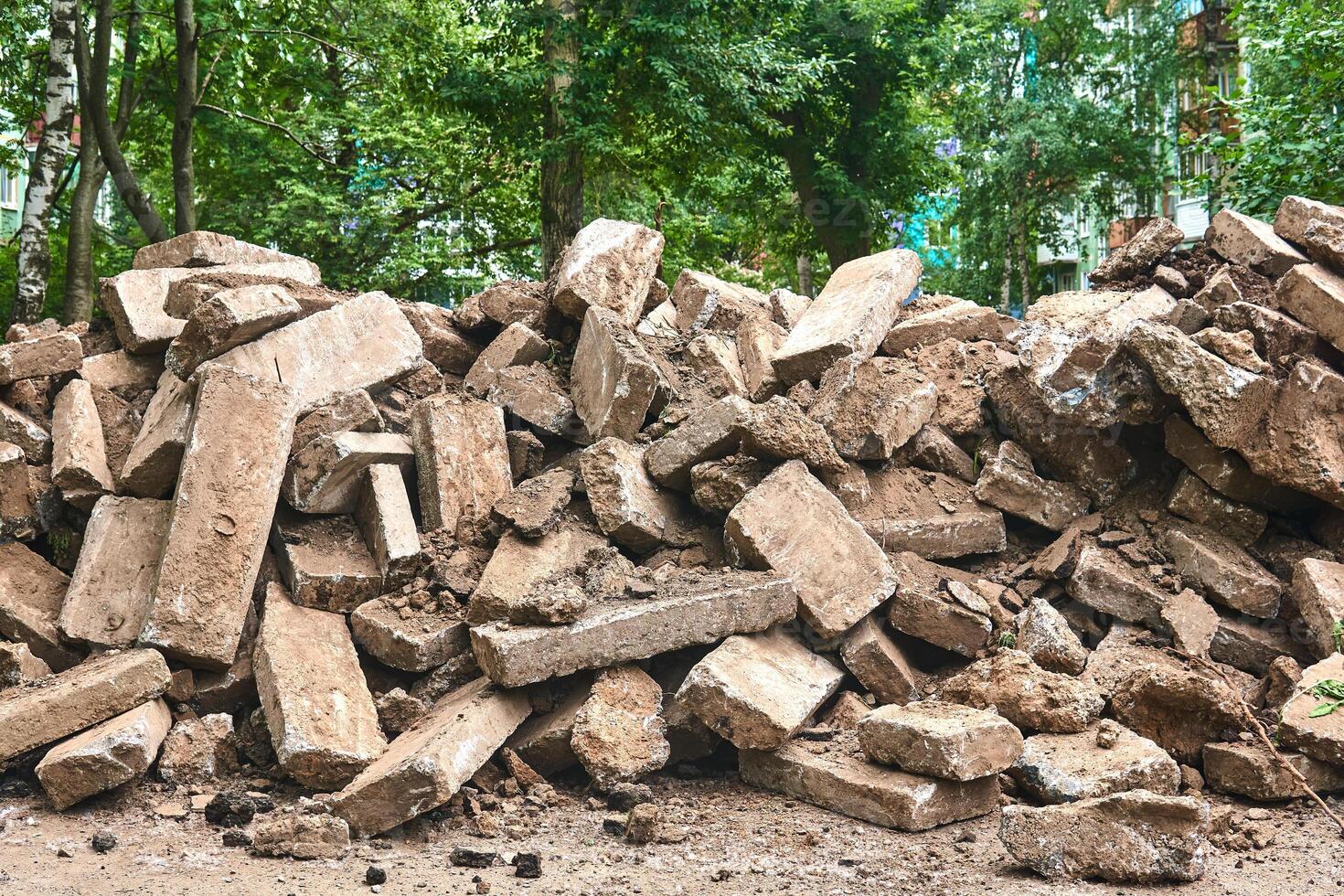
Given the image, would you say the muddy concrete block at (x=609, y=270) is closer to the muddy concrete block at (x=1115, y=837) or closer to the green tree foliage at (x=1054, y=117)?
the muddy concrete block at (x=1115, y=837)

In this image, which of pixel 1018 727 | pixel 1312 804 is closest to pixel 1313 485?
pixel 1312 804

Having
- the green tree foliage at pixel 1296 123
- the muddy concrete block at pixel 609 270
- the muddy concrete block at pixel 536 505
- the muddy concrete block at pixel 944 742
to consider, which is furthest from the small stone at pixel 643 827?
the green tree foliage at pixel 1296 123

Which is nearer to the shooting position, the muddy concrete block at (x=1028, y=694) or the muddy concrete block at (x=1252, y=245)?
the muddy concrete block at (x=1028, y=694)

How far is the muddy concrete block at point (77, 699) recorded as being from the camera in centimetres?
426

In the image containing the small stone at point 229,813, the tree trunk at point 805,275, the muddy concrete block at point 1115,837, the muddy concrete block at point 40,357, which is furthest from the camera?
the tree trunk at point 805,275

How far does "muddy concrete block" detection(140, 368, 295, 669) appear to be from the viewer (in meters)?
4.62

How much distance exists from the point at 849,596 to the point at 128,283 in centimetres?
435

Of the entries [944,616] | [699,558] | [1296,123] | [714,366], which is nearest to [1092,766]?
[944,616]

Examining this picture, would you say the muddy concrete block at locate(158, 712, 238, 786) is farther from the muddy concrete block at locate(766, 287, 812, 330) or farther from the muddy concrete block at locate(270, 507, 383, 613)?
the muddy concrete block at locate(766, 287, 812, 330)

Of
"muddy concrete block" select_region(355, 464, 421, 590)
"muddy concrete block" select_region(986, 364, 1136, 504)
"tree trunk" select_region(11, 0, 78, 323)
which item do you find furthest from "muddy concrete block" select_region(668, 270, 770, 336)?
"tree trunk" select_region(11, 0, 78, 323)

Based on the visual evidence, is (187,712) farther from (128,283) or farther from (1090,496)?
(1090,496)

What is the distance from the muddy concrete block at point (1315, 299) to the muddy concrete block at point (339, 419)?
15.1 ft

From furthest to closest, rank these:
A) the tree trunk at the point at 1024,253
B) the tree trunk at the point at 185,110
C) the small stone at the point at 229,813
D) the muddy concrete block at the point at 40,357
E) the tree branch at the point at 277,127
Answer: the tree trunk at the point at 1024,253 < the tree branch at the point at 277,127 < the tree trunk at the point at 185,110 < the muddy concrete block at the point at 40,357 < the small stone at the point at 229,813

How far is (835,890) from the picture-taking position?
11.7 feet
